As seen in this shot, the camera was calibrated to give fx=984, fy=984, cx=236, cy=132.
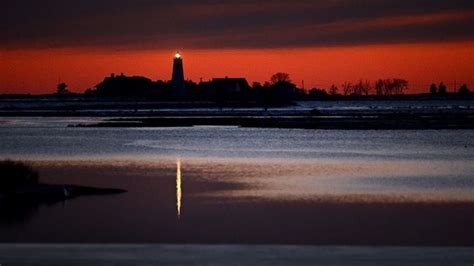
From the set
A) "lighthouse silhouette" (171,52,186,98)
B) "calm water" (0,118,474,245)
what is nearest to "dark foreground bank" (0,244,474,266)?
"calm water" (0,118,474,245)

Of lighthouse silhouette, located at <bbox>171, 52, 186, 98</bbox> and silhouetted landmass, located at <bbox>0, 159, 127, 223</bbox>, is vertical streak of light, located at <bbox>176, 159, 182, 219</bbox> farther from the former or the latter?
lighthouse silhouette, located at <bbox>171, 52, 186, 98</bbox>

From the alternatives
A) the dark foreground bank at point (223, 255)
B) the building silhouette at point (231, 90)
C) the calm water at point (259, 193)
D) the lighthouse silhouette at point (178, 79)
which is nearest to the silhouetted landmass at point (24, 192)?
the calm water at point (259, 193)

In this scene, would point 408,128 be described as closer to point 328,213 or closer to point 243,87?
point 328,213

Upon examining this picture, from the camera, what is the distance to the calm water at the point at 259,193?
1620 cm

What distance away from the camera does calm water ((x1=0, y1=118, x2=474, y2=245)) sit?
53.2 feet

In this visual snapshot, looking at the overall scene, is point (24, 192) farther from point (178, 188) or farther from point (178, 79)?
point (178, 79)

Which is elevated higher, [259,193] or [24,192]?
[24,192]

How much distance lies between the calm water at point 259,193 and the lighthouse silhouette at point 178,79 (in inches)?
2702

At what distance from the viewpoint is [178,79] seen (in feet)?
392

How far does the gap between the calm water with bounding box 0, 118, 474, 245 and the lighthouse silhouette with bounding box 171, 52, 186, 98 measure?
225ft

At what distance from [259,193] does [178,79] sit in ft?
320

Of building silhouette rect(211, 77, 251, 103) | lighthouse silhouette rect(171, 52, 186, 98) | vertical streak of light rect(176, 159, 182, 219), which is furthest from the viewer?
building silhouette rect(211, 77, 251, 103)

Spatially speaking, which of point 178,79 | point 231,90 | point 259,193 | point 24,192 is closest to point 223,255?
point 24,192

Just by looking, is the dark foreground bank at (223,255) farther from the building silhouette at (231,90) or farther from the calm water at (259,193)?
the building silhouette at (231,90)
